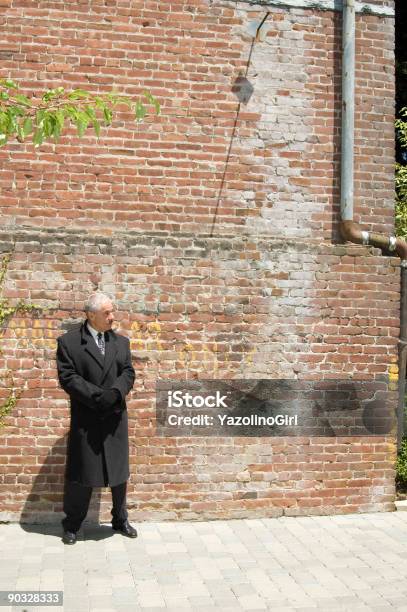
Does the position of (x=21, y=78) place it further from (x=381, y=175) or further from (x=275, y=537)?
(x=275, y=537)

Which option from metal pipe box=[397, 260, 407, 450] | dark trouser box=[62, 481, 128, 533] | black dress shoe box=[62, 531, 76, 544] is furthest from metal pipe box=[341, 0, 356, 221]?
black dress shoe box=[62, 531, 76, 544]

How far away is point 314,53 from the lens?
23.4ft

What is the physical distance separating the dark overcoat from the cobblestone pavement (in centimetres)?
58

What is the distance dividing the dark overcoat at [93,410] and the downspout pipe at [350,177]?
2640 mm

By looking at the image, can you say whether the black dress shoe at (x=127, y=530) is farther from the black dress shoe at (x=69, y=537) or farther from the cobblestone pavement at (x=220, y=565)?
the black dress shoe at (x=69, y=537)

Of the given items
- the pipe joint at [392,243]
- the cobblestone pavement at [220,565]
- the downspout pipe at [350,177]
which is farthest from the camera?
the pipe joint at [392,243]

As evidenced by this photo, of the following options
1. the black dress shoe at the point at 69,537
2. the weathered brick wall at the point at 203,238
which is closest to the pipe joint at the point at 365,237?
the weathered brick wall at the point at 203,238

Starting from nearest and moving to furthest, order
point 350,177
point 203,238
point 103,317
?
1. point 103,317
2. point 203,238
3. point 350,177

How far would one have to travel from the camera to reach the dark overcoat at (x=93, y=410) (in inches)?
224

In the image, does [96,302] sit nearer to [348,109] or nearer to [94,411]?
[94,411]

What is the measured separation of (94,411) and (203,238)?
193cm

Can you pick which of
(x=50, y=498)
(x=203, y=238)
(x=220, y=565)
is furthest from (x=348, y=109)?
(x=50, y=498)

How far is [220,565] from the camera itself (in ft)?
17.5

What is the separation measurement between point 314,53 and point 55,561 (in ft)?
17.1
